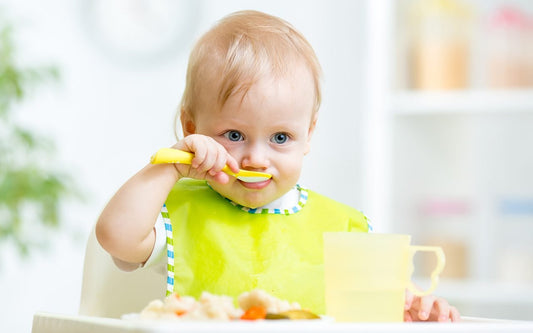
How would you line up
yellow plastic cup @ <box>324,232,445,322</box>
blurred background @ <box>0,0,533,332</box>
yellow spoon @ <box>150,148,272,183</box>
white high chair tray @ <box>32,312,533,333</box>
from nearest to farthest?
white high chair tray @ <box>32,312,533,333</box> → yellow plastic cup @ <box>324,232,445,322</box> → yellow spoon @ <box>150,148,272,183</box> → blurred background @ <box>0,0,533,332</box>

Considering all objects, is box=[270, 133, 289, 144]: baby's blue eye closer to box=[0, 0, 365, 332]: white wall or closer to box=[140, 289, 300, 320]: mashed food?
box=[140, 289, 300, 320]: mashed food

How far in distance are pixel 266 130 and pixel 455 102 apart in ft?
5.83

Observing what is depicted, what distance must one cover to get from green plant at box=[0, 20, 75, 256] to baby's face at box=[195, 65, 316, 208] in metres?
1.70

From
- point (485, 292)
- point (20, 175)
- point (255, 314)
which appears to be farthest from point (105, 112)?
point (255, 314)

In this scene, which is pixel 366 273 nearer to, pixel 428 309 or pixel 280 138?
pixel 428 309

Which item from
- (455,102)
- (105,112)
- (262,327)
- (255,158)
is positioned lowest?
(262,327)

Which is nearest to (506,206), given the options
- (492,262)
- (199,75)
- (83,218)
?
(492,262)

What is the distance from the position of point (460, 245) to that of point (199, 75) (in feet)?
5.91

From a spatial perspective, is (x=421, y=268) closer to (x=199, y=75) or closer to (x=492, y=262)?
(x=492, y=262)

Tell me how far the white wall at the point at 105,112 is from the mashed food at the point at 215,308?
2417mm

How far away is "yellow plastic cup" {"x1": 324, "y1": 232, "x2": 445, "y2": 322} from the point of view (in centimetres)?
78

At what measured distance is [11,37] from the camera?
2.88 meters

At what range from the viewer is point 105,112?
3229 mm

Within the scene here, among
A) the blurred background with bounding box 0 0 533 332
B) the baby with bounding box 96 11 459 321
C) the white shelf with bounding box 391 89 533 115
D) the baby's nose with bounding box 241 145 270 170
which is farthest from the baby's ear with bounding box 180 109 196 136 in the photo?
the white shelf with bounding box 391 89 533 115
